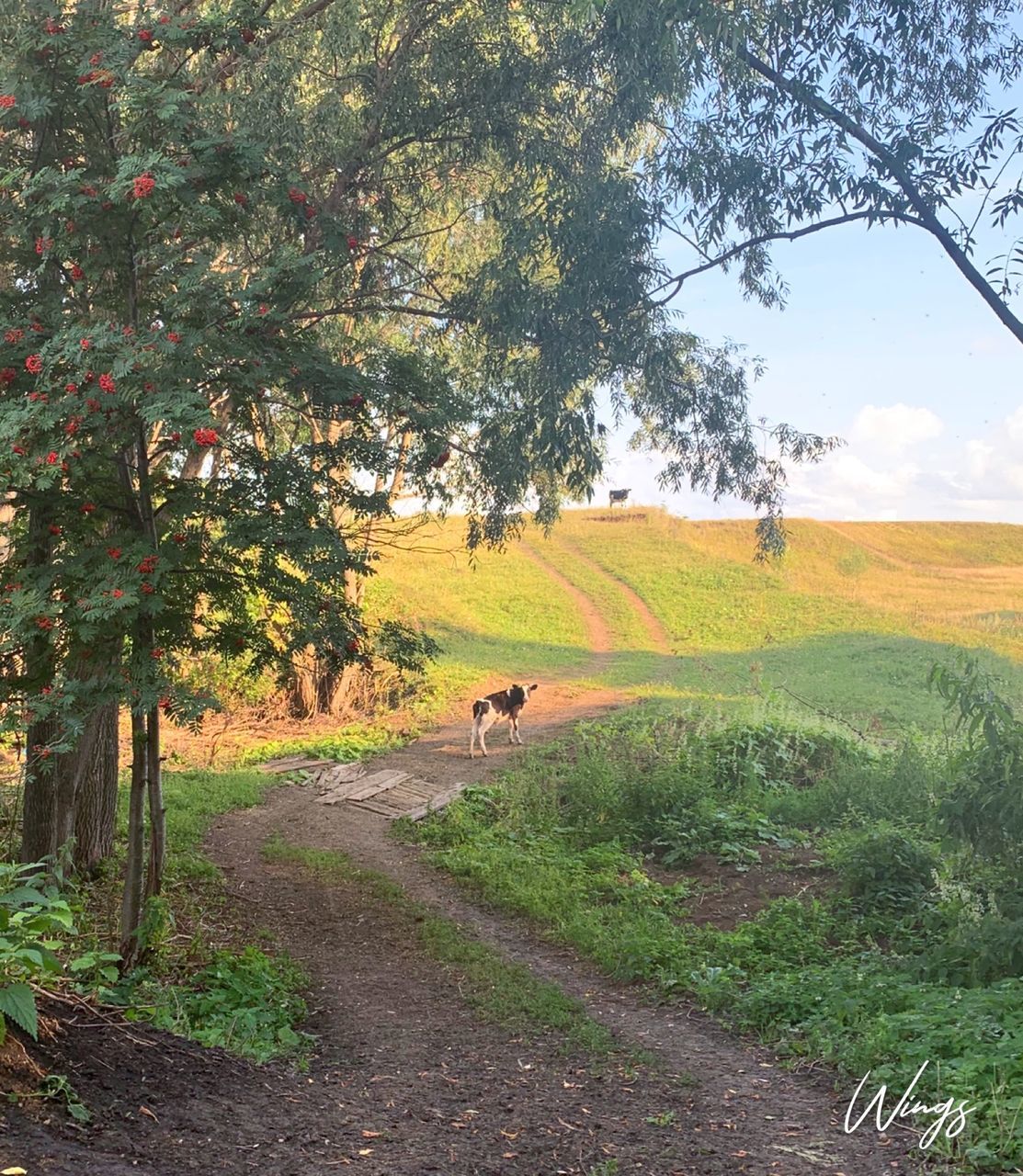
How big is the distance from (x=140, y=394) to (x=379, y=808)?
8.37 m

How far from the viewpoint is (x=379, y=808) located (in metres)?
13.4

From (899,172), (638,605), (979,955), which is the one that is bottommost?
(979,955)

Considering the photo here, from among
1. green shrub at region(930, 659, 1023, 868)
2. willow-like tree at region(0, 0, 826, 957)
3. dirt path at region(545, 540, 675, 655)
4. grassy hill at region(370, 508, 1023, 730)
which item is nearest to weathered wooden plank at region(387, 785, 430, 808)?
willow-like tree at region(0, 0, 826, 957)

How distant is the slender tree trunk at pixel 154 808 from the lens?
7160mm

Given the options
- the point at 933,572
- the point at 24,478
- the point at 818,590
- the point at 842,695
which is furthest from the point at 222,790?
the point at 933,572

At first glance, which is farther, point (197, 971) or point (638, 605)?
point (638, 605)

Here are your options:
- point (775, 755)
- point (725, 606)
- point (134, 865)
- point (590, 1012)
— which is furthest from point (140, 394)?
point (725, 606)

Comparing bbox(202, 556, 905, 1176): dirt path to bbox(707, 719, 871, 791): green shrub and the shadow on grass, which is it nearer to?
bbox(707, 719, 871, 791): green shrub

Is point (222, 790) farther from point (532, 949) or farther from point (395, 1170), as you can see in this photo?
point (395, 1170)

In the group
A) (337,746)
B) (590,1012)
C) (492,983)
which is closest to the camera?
(590,1012)

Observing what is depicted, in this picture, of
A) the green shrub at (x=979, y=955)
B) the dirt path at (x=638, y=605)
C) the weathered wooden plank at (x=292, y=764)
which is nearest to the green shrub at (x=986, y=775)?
the green shrub at (x=979, y=955)

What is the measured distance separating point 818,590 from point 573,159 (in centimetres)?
3210

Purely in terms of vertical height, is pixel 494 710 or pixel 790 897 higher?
pixel 494 710

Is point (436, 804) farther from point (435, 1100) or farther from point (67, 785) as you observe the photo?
point (435, 1100)
